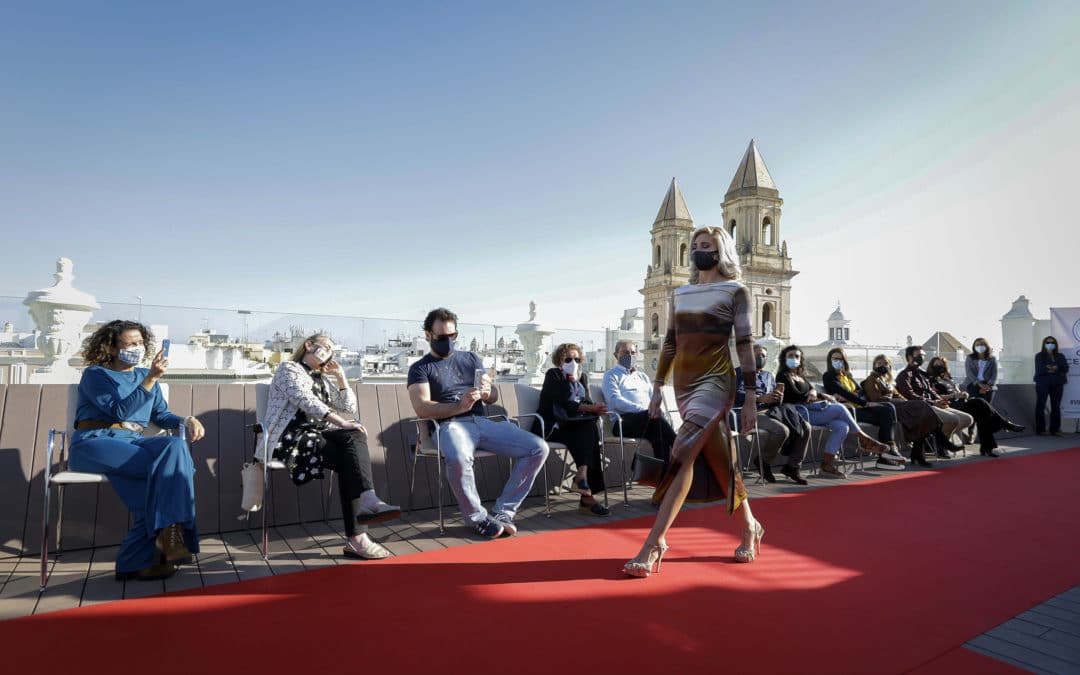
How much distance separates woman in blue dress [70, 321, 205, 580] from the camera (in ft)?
9.11

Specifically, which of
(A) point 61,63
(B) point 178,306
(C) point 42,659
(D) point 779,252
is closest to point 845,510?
(C) point 42,659

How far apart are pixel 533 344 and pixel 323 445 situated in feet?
20.3

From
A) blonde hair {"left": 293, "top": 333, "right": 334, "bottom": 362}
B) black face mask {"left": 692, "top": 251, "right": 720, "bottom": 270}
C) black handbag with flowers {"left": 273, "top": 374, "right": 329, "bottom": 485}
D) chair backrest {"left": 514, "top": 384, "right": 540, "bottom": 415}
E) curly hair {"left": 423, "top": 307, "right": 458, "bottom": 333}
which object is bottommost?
black handbag with flowers {"left": 273, "top": 374, "right": 329, "bottom": 485}

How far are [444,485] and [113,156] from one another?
852 centimetres

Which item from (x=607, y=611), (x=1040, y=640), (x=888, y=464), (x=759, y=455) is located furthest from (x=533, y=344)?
(x=1040, y=640)

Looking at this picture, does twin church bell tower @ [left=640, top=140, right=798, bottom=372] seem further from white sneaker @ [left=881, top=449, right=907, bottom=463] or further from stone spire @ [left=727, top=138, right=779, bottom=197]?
white sneaker @ [left=881, top=449, right=907, bottom=463]

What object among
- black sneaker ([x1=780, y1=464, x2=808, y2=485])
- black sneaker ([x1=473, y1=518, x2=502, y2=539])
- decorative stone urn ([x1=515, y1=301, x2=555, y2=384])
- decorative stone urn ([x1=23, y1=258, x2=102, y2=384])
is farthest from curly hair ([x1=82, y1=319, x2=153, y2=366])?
decorative stone urn ([x1=515, y1=301, x2=555, y2=384])

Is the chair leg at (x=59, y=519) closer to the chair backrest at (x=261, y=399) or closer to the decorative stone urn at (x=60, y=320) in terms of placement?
the chair backrest at (x=261, y=399)

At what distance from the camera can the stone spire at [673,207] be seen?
201 feet

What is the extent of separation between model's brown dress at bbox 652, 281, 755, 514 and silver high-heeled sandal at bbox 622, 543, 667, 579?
245 millimetres

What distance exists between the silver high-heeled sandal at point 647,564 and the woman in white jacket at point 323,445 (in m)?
1.28

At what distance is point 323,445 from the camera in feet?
10.9

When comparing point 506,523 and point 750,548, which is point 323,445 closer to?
point 506,523

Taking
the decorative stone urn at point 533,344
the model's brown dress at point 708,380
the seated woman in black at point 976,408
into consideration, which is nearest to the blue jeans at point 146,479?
the model's brown dress at point 708,380
